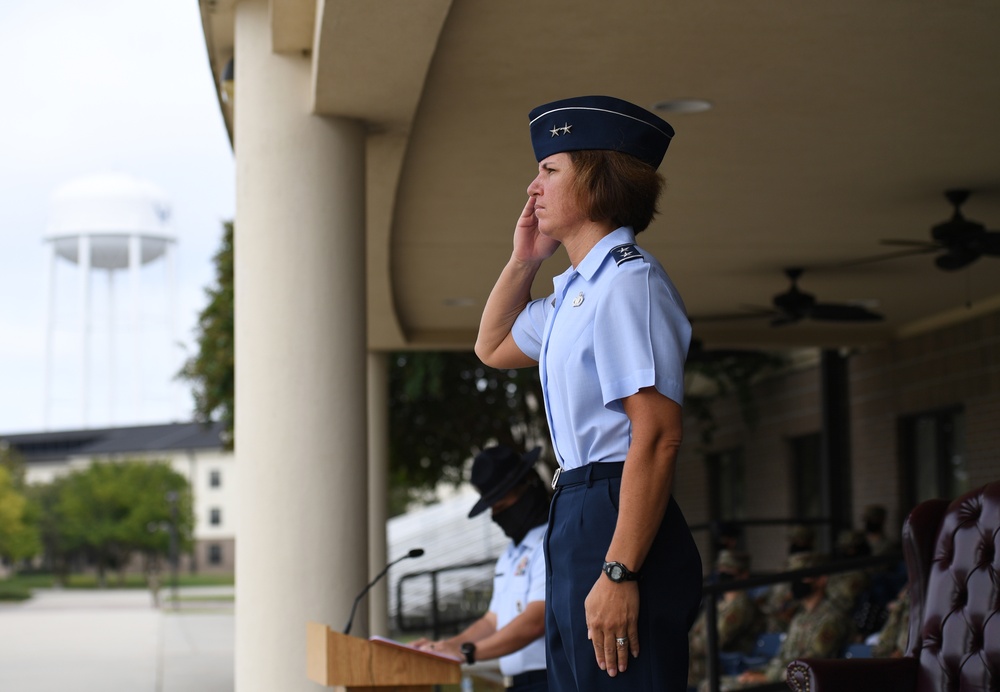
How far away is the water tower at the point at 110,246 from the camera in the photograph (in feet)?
283

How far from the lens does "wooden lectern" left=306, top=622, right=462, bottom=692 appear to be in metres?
3.79

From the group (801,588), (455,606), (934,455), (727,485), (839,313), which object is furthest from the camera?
(727,485)

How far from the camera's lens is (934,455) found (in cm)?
1365

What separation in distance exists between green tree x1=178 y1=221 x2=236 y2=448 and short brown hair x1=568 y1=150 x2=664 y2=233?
1468 cm

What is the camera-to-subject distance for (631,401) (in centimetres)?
229

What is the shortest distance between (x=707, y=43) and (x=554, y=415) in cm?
340

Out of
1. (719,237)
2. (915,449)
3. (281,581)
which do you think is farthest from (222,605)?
(281,581)

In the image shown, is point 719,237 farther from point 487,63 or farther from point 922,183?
point 487,63

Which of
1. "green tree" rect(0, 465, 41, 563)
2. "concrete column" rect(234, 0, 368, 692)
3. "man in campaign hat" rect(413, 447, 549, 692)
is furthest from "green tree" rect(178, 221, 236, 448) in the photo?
"green tree" rect(0, 465, 41, 563)

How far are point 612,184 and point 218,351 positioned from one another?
1520 cm

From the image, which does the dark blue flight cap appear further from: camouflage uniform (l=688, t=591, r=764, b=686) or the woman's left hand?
camouflage uniform (l=688, t=591, r=764, b=686)

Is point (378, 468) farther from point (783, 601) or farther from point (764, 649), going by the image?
point (764, 649)

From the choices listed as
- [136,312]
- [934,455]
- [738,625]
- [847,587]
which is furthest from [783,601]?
[136,312]

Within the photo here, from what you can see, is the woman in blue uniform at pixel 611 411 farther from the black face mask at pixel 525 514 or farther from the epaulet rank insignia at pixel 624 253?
the black face mask at pixel 525 514
